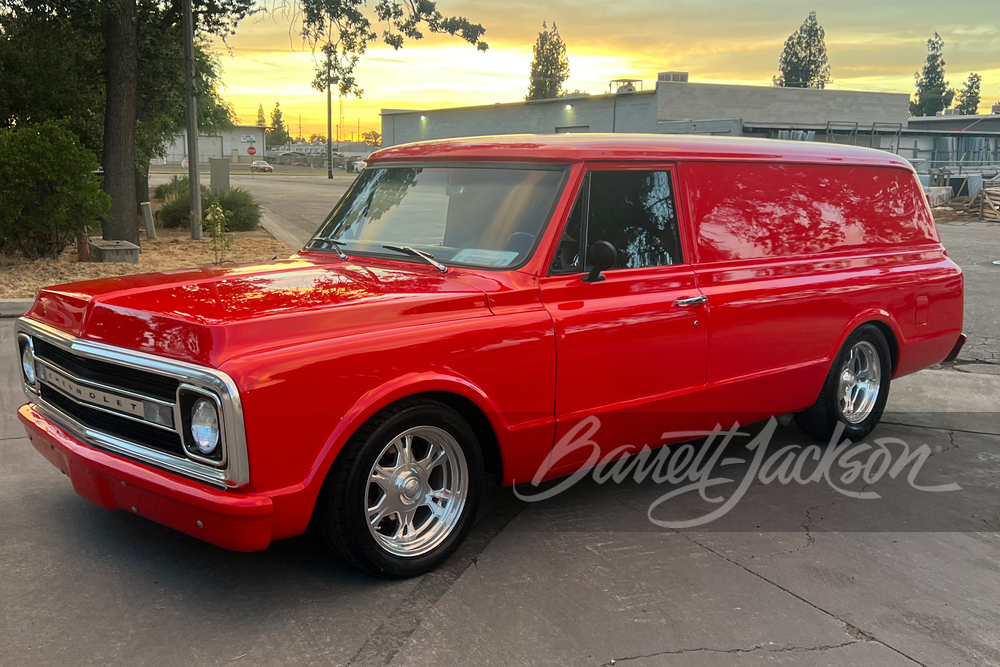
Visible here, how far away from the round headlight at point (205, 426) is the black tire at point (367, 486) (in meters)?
0.49

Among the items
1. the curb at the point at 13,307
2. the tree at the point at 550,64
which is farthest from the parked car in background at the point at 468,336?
the tree at the point at 550,64

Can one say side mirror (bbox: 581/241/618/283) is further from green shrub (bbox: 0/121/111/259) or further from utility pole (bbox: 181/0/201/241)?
utility pole (bbox: 181/0/201/241)

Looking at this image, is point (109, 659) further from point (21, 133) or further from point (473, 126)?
point (473, 126)

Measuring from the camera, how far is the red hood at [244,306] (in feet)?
10.8

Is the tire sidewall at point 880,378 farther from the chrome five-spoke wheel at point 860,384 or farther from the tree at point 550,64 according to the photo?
the tree at point 550,64

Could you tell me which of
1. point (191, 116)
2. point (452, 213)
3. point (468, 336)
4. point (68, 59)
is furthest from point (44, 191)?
point (468, 336)

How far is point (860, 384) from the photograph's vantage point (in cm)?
612

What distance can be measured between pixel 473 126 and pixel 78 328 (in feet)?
177

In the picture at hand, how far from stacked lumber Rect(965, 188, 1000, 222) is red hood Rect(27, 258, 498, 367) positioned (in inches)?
1106

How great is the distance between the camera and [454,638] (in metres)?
3.38

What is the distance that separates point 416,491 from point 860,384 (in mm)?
3636

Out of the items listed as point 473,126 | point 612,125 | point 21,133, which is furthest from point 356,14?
point 473,126

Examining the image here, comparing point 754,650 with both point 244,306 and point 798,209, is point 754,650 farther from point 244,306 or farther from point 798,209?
point 798,209

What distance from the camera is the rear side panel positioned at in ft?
16.3
